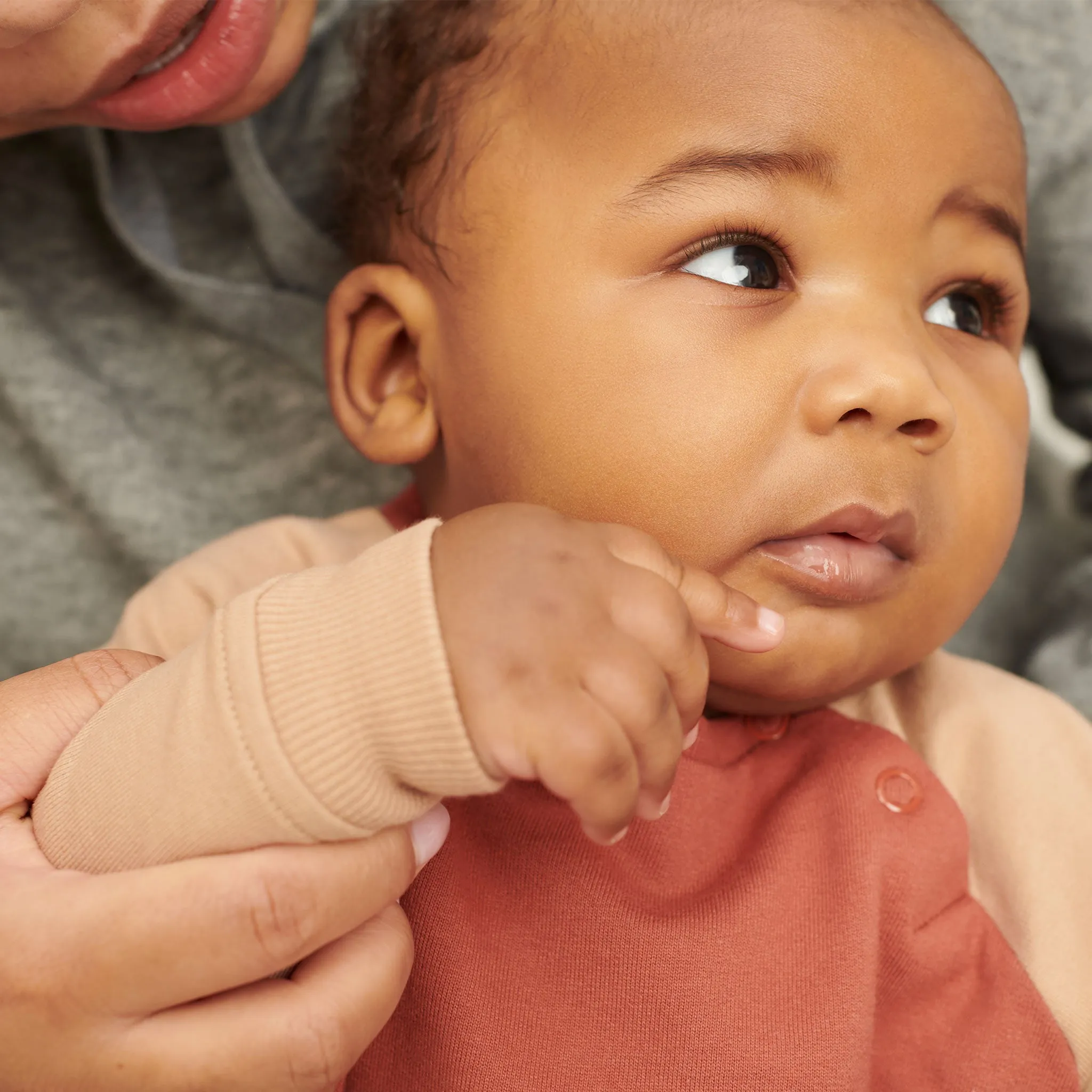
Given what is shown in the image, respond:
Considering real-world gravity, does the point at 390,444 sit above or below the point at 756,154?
below

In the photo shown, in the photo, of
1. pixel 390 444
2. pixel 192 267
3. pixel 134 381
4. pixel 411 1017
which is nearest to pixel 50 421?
pixel 134 381

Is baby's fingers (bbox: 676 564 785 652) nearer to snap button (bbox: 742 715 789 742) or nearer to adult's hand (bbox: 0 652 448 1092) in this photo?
adult's hand (bbox: 0 652 448 1092)

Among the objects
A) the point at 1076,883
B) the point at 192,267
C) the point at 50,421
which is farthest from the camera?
the point at 192,267

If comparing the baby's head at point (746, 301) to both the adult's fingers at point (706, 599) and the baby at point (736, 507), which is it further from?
the adult's fingers at point (706, 599)

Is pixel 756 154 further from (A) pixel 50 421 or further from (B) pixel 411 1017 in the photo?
(A) pixel 50 421

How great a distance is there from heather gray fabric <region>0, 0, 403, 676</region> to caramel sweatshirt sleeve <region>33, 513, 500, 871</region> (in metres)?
0.79

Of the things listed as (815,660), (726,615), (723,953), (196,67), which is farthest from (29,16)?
(723,953)

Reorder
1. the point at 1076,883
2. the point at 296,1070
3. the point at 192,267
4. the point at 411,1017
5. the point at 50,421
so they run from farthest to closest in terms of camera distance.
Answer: the point at 192,267
the point at 50,421
the point at 1076,883
the point at 411,1017
the point at 296,1070

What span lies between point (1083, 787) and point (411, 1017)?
87cm

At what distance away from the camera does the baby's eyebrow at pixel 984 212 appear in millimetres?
1210

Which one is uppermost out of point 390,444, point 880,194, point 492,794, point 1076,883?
point 880,194

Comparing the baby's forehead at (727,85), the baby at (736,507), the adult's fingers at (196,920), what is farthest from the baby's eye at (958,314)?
the adult's fingers at (196,920)

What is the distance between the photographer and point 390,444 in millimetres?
1335

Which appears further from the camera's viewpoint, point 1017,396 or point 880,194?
point 1017,396
